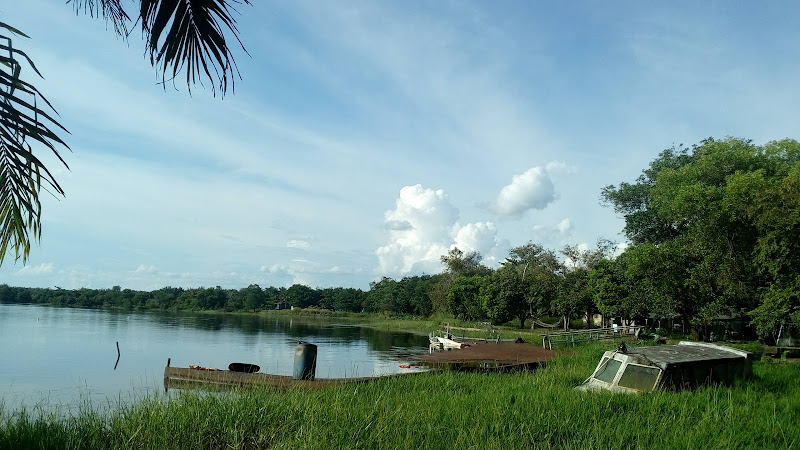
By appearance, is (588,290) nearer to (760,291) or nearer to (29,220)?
(760,291)

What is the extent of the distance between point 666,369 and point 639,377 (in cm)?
59

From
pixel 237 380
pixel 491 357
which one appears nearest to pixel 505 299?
pixel 491 357

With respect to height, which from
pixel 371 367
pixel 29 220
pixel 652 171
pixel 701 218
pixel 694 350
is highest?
pixel 652 171

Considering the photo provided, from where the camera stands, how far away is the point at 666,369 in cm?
1205

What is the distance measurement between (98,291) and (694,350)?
139 meters

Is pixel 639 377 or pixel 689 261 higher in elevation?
pixel 689 261

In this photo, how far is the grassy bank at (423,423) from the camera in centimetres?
726

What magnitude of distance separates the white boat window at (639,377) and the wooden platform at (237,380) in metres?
5.62

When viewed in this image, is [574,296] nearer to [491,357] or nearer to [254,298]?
[491,357]

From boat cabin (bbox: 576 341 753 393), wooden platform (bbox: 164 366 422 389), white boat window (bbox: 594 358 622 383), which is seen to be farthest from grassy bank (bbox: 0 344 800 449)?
wooden platform (bbox: 164 366 422 389)

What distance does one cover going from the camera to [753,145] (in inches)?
1528

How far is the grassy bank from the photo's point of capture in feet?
23.8

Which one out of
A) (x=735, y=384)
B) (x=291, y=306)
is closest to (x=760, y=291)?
(x=735, y=384)

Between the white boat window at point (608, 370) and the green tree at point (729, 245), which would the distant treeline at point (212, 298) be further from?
the white boat window at point (608, 370)
